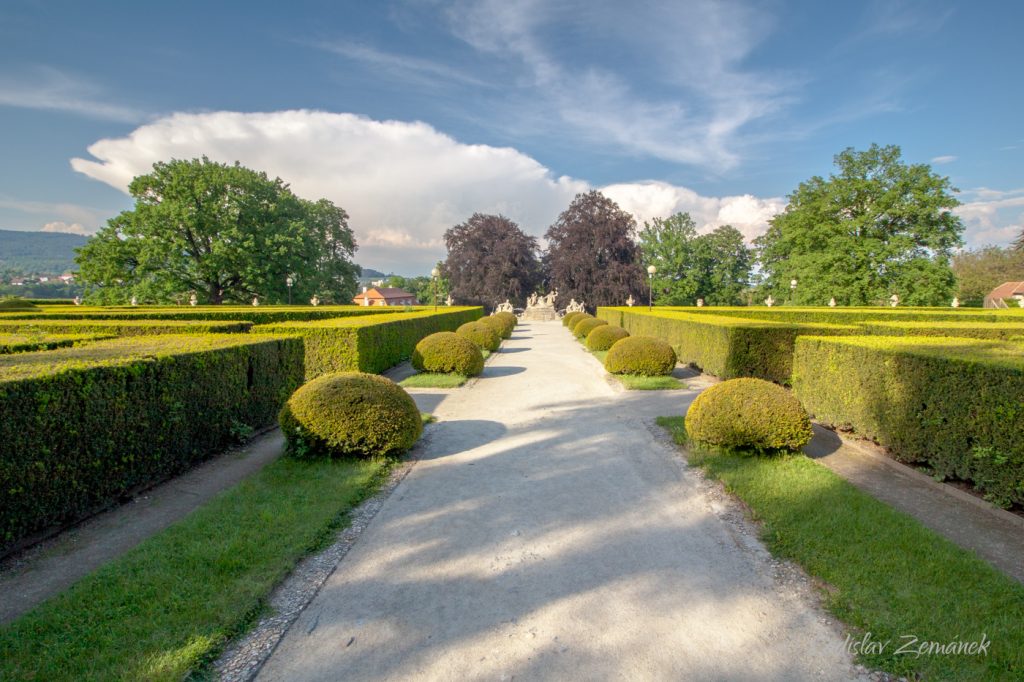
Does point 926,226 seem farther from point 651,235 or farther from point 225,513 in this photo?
point 225,513

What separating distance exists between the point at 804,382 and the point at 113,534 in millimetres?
9253

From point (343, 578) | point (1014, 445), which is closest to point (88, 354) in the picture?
point (343, 578)

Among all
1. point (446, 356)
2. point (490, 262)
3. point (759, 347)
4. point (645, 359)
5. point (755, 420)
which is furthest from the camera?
point (490, 262)

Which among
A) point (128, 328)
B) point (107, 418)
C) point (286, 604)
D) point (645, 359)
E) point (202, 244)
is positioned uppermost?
point (202, 244)

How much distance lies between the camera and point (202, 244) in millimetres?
32312

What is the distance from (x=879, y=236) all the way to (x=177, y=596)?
3922cm

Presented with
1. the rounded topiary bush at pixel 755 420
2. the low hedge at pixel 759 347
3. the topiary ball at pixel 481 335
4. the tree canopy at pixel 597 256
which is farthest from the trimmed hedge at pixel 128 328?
the tree canopy at pixel 597 256

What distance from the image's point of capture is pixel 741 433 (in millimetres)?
6164

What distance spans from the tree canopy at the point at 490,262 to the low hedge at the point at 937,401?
155 feet

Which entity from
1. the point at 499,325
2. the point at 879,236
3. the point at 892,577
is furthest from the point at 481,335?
the point at 879,236

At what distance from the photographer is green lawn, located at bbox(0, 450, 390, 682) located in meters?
2.65

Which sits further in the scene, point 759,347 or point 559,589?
point 759,347

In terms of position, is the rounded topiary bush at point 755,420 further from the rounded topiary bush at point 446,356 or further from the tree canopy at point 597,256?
the tree canopy at point 597,256

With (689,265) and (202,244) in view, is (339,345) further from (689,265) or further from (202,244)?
(689,265)
